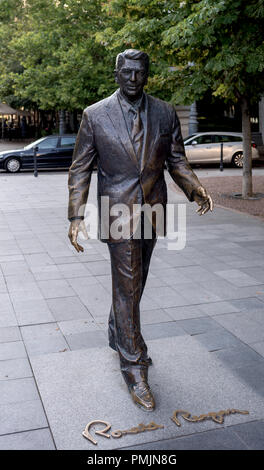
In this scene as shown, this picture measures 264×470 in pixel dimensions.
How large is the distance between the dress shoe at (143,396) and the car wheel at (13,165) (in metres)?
18.6

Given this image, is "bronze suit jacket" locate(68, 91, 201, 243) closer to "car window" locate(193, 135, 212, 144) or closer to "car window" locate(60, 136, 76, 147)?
"car window" locate(60, 136, 76, 147)

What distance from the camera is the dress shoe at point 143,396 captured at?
3.91 metres

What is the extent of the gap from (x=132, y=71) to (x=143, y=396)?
2.22m

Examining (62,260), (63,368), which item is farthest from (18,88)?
(63,368)

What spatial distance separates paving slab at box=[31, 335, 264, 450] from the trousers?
24cm

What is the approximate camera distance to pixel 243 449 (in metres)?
3.47

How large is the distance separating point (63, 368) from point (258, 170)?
18354 millimetres

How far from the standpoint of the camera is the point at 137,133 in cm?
400

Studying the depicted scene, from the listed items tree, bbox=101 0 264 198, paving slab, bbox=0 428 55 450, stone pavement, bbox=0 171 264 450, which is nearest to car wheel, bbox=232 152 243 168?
tree, bbox=101 0 264 198

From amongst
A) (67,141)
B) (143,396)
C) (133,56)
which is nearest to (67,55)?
(67,141)

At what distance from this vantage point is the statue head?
12.9ft

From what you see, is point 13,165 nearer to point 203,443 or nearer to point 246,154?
point 246,154
